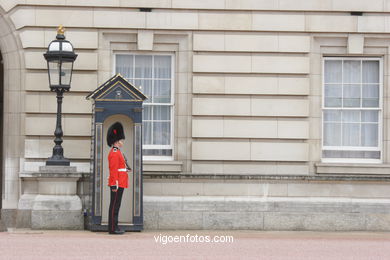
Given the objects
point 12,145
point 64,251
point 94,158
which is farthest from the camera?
point 12,145

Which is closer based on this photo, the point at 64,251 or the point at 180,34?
the point at 64,251

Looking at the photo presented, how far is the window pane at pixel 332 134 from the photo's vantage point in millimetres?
17925

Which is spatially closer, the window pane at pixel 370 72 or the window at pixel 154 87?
the window at pixel 154 87

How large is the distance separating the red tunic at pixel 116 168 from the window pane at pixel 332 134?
414 cm

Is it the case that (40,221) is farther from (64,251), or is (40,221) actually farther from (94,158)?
(64,251)

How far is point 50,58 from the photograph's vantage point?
54.0ft

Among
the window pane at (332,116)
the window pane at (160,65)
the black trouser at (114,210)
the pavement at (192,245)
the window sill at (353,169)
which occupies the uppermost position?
the window pane at (160,65)

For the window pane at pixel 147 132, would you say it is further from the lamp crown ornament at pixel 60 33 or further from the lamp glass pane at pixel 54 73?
the lamp crown ornament at pixel 60 33

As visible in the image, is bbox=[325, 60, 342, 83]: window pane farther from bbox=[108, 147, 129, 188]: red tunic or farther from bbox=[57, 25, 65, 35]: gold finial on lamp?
bbox=[57, 25, 65, 35]: gold finial on lamp

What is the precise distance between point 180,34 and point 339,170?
385 centimetres

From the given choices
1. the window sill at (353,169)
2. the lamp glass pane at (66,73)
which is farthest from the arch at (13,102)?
the window sill at (353,169)

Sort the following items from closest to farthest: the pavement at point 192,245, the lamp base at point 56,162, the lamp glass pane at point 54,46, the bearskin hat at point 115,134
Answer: the pavement at point 192,245
the bearskin hat at point 115,134
the lamp glass pane at point 54,46
the lamp base at point 56,162

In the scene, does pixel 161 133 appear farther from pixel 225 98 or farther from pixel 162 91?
pixel 225 98

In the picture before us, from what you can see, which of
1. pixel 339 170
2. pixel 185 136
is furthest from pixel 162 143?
pixel 339 170
